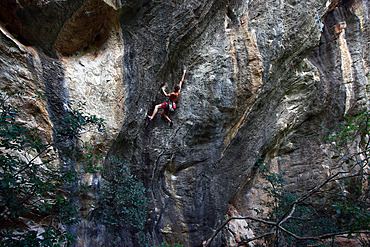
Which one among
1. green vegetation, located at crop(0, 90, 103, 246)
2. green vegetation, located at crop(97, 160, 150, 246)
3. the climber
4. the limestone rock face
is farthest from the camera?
the climber

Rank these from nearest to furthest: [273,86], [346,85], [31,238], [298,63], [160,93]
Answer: [31,238], [160,93], [273,86], [298,63], [346,85]

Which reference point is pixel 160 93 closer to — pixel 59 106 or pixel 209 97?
pixel 209 97

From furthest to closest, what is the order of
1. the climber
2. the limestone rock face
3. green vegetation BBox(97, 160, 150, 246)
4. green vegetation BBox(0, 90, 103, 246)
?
the climber, the limestone rock face, green vegetation BBox(97, 160, 150, 246), green vegetation BBox(0, 90, 103, 246)

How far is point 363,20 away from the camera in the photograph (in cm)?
941

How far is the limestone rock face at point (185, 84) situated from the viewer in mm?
4941

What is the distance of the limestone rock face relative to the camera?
4941 millimetres

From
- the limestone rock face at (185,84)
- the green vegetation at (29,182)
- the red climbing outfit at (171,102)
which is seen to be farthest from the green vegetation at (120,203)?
the red climbing outfit at (171,102)

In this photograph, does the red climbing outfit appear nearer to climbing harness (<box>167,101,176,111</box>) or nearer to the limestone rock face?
climbing harness (<box>167,101,176,111</box>)

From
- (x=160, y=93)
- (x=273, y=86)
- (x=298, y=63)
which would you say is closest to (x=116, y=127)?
(x=160, y=93)

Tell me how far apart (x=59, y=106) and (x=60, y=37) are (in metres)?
1.75

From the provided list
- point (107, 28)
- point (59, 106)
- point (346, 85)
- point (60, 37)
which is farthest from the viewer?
point (346, 85)

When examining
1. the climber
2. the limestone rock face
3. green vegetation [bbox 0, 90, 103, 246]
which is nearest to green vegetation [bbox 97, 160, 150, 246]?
the limestone rock face

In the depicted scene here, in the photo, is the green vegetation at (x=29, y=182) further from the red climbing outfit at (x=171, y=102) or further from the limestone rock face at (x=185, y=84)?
the red climbing outfit at (x=171, y=102)

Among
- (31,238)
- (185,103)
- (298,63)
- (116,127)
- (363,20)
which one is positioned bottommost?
(31,238)
